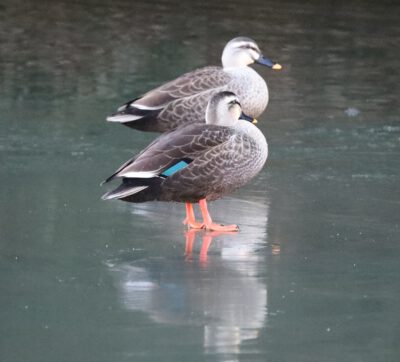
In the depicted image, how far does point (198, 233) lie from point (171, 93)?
7.90 feet

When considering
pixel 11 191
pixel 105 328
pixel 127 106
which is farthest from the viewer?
pixel 127 106

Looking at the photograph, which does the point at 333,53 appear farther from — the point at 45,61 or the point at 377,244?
the point at 377,244

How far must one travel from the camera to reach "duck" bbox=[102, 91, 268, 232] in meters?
7.75

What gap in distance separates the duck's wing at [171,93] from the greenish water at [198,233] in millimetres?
324

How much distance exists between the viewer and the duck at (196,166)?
775 centimetres

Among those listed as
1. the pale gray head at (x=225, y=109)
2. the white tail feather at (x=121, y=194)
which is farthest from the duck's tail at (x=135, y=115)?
the white tail feather at (x=121, y=194)

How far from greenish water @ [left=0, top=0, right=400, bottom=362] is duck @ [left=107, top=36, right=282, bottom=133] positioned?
0.97 feet

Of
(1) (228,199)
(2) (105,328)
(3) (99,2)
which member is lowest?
(3) (99,2)

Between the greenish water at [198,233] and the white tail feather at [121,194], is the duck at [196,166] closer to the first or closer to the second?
the white tail feather at [121,194]

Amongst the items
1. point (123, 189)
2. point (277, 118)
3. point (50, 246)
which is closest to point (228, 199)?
point (123, 189)

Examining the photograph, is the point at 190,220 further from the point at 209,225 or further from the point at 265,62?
the point at 265,62

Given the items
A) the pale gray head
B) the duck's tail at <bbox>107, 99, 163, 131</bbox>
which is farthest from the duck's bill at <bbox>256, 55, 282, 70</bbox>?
the pale gray head

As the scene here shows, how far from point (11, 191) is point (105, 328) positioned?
2949 millimetres

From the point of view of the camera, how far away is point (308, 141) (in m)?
10.3
